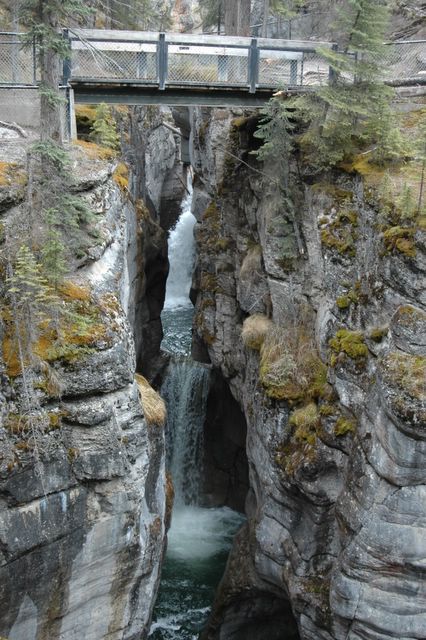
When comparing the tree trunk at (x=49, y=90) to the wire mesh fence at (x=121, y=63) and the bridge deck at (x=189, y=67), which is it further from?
the wire mesh fence at (x=121, y=63)

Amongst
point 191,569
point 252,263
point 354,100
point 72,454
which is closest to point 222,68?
point 354,100

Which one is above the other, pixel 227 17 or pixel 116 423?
pixel 227 17

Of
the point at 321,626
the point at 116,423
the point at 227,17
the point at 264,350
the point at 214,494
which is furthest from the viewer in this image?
the point at 214,494

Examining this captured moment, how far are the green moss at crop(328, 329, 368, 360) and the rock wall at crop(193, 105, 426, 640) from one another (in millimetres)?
30

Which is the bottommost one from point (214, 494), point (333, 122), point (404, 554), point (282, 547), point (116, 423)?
point (214, 494)

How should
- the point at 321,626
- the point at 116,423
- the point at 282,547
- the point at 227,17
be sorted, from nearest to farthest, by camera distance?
the point at 116,423 → the point at 321,626 → the point at 282,547 → the point at 227,17

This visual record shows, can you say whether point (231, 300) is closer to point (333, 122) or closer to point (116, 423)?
point (333, 122)

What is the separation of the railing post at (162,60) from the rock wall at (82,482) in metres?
3.46

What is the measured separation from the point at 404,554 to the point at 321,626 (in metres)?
3.29

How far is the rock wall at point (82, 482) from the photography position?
11867 mm

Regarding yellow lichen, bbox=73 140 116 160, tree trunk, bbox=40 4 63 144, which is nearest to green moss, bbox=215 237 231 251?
yellow lichen, bbox=73 140 116 160

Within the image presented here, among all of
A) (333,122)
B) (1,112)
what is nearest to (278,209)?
(333,122)

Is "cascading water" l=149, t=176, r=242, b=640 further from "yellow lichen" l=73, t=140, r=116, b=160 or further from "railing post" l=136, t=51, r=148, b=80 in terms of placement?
"railing post" l=136, t=51, r=148, b=80

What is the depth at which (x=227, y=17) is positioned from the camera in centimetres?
2247
